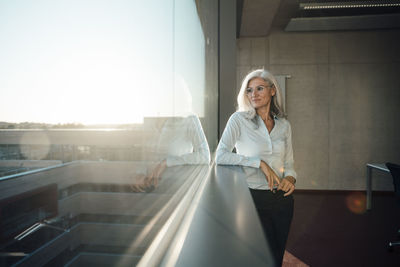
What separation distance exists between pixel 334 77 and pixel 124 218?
512 cm

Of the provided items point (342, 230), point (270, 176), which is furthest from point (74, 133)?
point (342, 230)

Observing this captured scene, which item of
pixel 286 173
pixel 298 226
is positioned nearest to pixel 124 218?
pixel 286 173

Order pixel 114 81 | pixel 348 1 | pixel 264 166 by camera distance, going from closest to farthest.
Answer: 1. pixel 114 81
2. pixel 264 166
3. pixel 348 1

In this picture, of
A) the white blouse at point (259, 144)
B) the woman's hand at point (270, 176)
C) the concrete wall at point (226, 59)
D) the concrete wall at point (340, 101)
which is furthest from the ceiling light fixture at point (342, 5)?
the woman's hand at point (270, 176)

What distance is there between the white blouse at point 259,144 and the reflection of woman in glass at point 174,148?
14.0 inches

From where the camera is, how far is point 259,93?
1.71 meters

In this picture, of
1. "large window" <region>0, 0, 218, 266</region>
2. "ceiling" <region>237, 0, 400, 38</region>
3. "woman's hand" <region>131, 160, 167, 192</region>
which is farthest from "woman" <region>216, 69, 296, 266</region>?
"ceiling" <region>237, 0, 400, 38</region>

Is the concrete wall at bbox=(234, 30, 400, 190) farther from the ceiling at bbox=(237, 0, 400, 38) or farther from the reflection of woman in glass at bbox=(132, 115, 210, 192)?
the reflection of woman in glass at bbox=(132, 115, 210, 192)

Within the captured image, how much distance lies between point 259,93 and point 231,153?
505 millimetres

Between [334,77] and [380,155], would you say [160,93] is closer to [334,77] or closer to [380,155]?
[334,77]

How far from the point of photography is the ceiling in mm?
3570

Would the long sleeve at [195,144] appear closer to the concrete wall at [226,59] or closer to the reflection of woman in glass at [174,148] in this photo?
the reflection of woman in glass at [174,148]

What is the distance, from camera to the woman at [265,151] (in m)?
1.45

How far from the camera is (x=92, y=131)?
233mm
